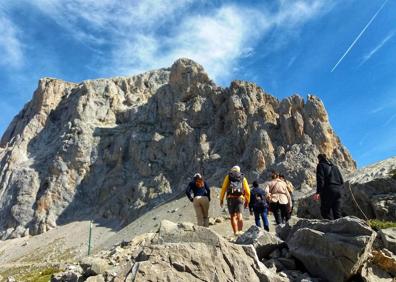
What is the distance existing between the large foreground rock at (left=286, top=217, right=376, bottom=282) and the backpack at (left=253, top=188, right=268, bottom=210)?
7.86m

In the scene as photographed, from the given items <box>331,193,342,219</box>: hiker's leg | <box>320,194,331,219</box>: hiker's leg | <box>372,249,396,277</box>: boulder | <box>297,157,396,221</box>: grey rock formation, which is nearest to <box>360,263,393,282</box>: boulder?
<box>372,249,396,277</box>: boulder

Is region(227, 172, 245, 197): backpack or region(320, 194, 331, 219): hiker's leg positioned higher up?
region(227, 172, 245, 197): backpack

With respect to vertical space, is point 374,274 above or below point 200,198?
below

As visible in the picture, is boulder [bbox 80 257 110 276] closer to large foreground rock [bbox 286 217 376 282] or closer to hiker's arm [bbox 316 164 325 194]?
large foreground rock [bbox 286 217 376 282]

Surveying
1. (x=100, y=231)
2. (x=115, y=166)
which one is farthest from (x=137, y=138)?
(x=100, y=231)

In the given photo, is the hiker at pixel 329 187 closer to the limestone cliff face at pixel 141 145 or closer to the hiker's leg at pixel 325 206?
the hiker's leg at pixel 325 206

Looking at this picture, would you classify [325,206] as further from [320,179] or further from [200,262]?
[200,262]

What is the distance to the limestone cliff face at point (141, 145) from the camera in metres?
72.4

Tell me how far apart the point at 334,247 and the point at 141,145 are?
91724mm

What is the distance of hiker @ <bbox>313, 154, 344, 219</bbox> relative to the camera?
13852 mm

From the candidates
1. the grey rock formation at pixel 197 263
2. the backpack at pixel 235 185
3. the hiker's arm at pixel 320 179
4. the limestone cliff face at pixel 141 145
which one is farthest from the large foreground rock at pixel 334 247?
the limestone cliff face at pixel 141 145

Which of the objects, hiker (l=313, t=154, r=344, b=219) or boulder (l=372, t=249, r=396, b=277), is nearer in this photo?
boulder (l=372, t=249, r=396, b=277)

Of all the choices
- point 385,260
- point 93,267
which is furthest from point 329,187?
point 93,267

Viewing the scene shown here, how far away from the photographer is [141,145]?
326 ft
